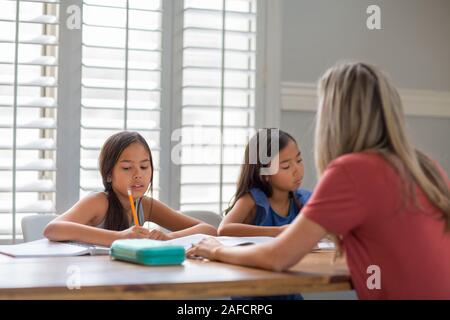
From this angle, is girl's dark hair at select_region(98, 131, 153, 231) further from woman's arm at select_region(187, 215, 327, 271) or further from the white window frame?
woman's arm at select_region(187, 215, 327, 271)

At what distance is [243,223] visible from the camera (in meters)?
2.53

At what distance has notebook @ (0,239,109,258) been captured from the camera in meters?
1.80

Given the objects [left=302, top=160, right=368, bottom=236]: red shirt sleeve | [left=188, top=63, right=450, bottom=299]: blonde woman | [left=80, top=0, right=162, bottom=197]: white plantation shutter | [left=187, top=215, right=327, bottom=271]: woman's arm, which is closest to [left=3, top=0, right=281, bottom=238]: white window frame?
[left=80, top=0, right=162, bottom=197]: white plantation shutter

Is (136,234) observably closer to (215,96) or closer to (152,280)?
(152,280)

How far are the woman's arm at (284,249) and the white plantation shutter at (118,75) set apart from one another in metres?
1.42

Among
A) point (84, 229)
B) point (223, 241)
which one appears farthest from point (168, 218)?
point (223, 241)

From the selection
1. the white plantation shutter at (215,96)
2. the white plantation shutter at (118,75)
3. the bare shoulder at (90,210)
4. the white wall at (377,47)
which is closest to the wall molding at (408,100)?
the white wall at (377,47)

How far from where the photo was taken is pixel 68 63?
9.66 feet

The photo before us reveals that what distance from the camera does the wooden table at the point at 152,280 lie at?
1.33 meters

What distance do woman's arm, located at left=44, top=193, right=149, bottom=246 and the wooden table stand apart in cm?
31

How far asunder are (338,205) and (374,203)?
0.07m

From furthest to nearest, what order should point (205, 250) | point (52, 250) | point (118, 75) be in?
point (118, 75) < point (52, 250) < point (205, 250)
